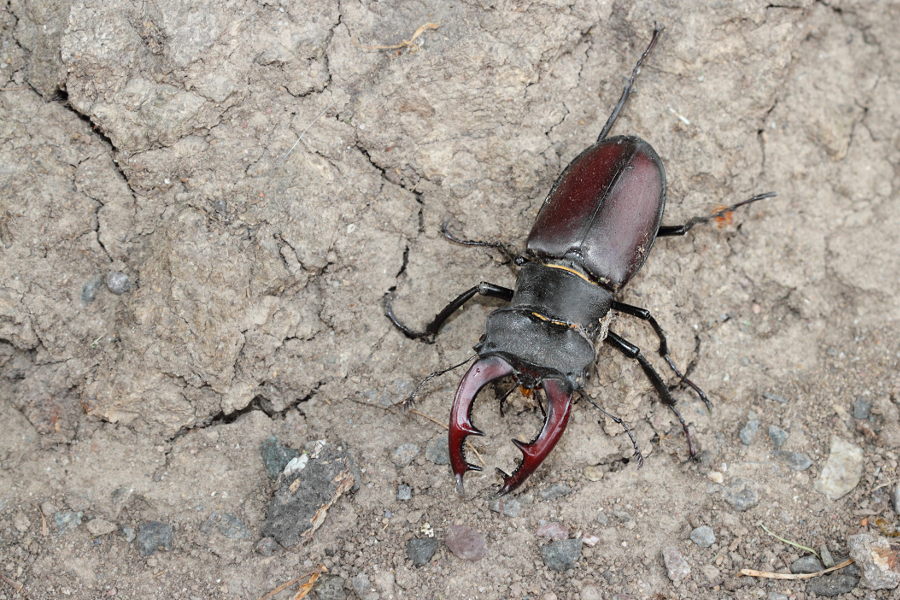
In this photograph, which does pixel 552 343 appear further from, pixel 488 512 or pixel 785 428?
pixel 785 428

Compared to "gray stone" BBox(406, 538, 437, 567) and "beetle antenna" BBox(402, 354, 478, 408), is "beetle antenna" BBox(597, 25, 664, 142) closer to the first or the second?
"beetle antenna" BBox(402, 354, 478, 408)

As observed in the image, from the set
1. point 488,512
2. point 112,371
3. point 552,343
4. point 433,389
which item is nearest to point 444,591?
point 488,512

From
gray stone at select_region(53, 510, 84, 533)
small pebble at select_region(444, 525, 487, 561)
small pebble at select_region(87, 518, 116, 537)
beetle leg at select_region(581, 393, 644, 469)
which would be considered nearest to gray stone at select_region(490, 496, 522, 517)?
small pebble at select_region(444, 525, 487, 561)

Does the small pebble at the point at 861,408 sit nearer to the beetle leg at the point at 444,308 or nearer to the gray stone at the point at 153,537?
the beetle leg at the point at 444,308

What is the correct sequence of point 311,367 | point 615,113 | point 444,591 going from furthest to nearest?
point 615,113, point 311,367, point 444,591

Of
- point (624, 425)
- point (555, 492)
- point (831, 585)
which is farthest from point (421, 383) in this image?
point (831, 585)

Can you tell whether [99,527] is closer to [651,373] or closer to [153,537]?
[153,537]

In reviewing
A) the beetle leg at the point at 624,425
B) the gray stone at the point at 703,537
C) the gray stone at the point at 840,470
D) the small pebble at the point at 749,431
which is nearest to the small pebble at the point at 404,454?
the beetle leg at the point at 624,425
